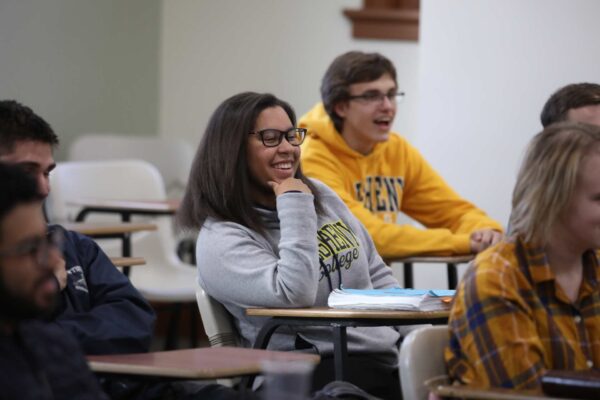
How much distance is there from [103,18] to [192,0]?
1.80ft

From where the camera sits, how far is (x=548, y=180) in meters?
2.09

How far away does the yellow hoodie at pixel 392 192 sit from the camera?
13.0 feet

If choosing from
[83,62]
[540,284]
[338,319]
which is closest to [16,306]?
[540,284]

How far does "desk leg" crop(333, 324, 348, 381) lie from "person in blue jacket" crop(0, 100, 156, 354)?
0.43 metres

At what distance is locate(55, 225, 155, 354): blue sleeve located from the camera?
228 cm

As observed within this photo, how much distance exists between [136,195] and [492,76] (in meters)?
1.88

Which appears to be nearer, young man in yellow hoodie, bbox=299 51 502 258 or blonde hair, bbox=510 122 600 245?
blonde hair, bbox=510 122 600 245

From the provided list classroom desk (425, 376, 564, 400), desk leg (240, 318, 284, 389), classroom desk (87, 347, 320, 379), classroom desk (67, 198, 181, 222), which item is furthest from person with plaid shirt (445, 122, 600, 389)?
classroom desk (67, 198, 181, 222)

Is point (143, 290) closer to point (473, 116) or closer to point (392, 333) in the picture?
point (473, 116)

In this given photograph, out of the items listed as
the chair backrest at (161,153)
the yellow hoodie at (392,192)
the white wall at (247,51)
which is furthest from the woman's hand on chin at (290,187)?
the chair backrest at (161,153)

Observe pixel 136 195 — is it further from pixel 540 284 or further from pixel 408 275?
pixel 540 284

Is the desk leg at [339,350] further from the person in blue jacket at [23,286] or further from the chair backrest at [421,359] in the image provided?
the person in blue jacket at [23,286]

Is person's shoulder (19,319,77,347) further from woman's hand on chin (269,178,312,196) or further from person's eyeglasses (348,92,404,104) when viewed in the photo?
person's eyeglasses (348,92,404,104)

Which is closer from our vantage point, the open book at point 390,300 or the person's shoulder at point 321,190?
the open book at point 390,300
